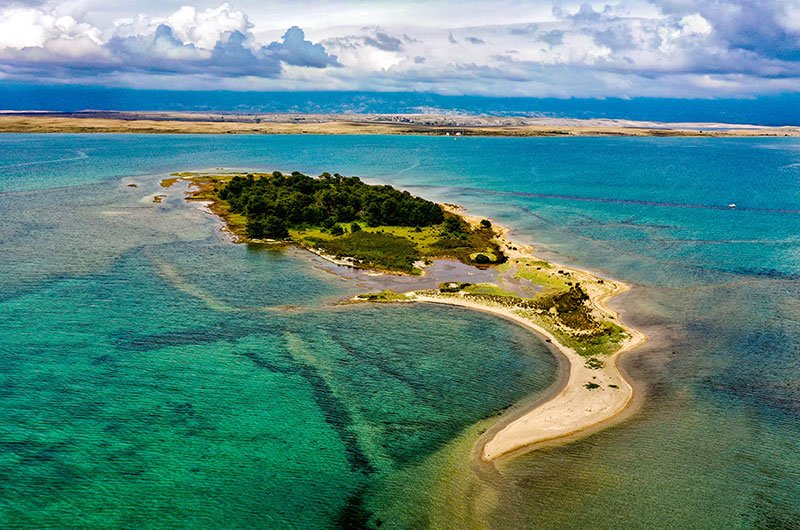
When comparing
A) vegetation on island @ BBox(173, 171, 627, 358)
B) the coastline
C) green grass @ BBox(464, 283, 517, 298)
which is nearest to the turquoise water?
the coastline

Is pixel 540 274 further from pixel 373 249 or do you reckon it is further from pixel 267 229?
pixel 267 229

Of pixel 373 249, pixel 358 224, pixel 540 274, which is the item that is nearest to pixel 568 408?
pixel 540 274

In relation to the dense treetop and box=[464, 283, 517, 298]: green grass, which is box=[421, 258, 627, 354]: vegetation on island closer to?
box=[464, 283, 517, 298]: green grass

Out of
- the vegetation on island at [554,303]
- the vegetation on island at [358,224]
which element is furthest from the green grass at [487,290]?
→ the vegetation on island at [358,224]

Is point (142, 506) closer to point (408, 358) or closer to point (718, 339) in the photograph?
point (408, 358)

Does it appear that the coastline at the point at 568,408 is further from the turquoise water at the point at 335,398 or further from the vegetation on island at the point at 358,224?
the vegetation on island at the point at 358,224

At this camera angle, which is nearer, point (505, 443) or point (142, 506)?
point (142, 506)

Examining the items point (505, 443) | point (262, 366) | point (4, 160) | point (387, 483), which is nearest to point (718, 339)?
point (505, 443)
